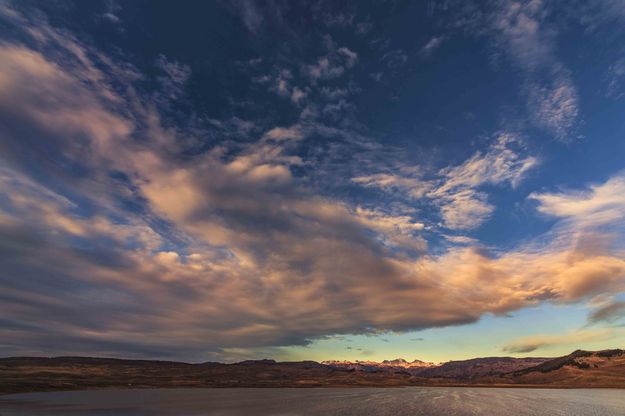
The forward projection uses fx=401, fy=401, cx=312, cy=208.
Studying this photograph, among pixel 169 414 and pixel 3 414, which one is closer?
pixel 3 414

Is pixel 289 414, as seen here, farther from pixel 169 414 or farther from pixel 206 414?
pixel 169 414

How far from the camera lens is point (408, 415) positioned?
8831 cm

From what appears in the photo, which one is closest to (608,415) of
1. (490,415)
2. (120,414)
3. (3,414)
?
(490,415)

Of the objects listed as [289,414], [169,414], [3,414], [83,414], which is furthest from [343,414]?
[3,414]

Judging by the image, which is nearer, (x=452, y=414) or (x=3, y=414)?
(x=3, y=414)

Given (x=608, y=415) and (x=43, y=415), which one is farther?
(x=608, y=415)

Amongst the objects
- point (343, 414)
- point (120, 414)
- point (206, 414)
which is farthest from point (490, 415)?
point (120, 414)

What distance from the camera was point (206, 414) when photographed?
89625 mm

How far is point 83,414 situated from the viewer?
3460 inches

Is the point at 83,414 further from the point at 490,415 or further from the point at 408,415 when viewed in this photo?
the point at 490,415

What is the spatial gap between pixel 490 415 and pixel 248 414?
54763 mm

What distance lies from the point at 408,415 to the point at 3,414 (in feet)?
275

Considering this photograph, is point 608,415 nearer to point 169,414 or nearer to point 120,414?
point 169,414

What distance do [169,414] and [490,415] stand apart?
72.2 metres
